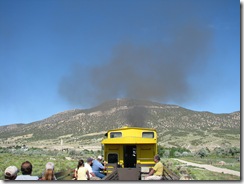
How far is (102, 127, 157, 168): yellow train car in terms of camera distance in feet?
41.1

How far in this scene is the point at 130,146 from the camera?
13.2 m

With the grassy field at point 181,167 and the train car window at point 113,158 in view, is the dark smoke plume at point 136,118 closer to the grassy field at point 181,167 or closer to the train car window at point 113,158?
the grassy field at point 181,167

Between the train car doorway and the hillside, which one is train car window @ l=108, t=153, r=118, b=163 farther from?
the hillside

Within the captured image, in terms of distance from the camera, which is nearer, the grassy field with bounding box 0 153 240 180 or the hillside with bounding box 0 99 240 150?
the grassy field with bounding box 0 153 240 180

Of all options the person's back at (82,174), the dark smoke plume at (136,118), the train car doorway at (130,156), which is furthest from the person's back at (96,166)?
the dark smoke plume at (136,118)

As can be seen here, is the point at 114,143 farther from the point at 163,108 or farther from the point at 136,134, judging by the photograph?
the point at 163,108

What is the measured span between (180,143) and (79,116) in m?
40.3

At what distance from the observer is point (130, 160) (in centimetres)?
1330

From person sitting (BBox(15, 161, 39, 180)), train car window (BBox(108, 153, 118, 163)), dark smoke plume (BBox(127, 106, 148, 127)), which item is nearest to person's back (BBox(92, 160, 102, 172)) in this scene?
train car window (BBox(108, 153, 118, 163))

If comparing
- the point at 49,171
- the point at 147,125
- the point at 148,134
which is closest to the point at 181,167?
the point at 148,134

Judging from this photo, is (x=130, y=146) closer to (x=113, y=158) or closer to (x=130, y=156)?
(x=130, y=156)

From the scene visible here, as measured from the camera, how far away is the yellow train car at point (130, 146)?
12.5m

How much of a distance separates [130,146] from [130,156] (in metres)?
0.42

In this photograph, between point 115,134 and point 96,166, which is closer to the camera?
point 96,166
